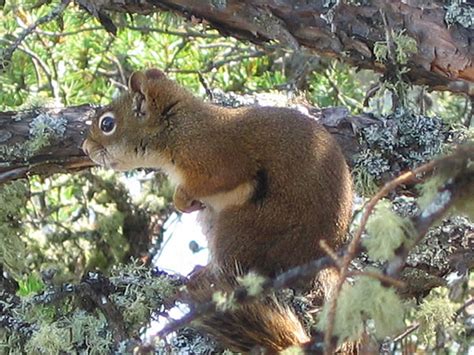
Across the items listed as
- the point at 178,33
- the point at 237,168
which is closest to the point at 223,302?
the point at 237,168

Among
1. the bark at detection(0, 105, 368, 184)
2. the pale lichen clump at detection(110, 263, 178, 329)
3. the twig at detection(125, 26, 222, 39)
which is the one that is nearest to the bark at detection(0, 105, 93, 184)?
the bark at detection(0, 105, 368, 184)

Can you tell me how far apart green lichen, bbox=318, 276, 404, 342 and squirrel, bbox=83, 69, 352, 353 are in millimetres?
758

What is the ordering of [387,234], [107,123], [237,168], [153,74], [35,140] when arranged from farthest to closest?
[153,74] → [107,123] → [35,140] → [237,168] → [387,234]

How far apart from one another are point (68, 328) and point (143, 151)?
836mm

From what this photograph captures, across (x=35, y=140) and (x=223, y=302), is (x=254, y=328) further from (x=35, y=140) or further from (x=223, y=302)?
(x=35, y=140)

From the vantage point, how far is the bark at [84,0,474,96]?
10.0ft

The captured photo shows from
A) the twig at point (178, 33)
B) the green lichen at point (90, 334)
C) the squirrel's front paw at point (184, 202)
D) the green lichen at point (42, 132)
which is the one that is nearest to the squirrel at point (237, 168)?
the squirrel's front paw at point (184, 202)

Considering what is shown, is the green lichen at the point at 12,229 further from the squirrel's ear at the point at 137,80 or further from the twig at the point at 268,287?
the twig at the point at 268,287

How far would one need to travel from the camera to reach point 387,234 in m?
1.65


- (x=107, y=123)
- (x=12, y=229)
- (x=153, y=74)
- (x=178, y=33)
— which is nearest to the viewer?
(x=107, y=123)

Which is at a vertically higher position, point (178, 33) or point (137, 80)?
point (137, 80)

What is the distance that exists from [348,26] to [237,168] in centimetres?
55

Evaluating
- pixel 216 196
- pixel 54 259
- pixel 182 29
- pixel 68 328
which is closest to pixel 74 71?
pixel 182 29

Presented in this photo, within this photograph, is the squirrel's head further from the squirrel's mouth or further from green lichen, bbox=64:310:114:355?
green lichen, bbox=64:310:114:355
